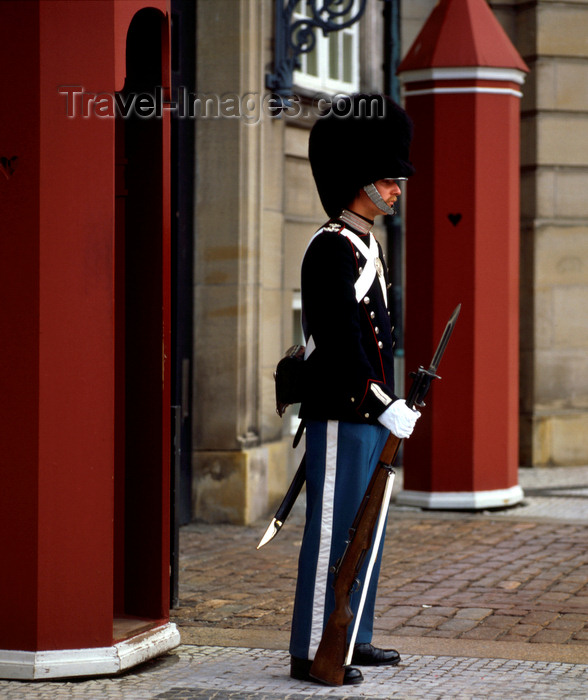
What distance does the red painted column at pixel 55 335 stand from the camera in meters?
4.55

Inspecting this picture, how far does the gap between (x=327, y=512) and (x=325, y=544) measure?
0.34 ft

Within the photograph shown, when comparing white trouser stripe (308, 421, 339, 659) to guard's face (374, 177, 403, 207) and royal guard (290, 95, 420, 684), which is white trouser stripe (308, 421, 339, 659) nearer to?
royal guard (290, 95, 420, 684)

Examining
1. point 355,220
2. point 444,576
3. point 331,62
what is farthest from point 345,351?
point 331,62

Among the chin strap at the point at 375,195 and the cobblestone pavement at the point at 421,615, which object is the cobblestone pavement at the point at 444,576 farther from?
the chin strap at the point at 375,195

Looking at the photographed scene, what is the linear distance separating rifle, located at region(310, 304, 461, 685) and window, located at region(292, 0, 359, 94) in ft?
18.3

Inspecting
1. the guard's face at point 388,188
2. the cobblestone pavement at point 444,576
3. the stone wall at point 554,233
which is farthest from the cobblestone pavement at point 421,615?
the stone wall at point 554,233

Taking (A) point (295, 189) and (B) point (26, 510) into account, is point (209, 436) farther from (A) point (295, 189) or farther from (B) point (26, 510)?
(B) point (26, 510)

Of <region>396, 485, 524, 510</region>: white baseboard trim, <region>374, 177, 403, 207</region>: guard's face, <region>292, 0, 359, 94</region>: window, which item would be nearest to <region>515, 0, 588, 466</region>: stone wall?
<region>292, 0, 359, 94</region>: window

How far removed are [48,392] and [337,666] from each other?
1259mm

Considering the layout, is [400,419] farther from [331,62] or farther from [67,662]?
[331,62]

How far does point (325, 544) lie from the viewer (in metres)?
4.59

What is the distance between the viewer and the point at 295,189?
9.51 m

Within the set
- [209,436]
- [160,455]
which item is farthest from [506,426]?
[160,455]

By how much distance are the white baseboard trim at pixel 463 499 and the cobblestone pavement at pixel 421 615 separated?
60 mm
